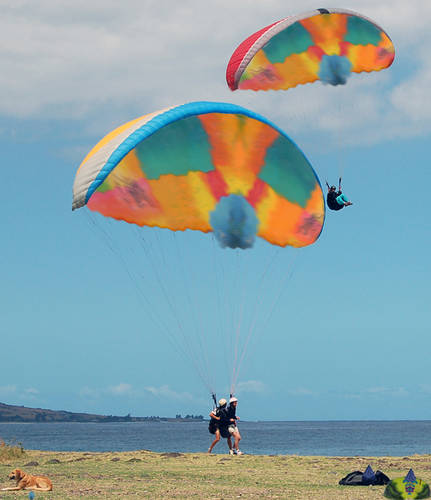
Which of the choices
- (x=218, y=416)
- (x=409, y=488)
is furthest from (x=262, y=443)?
(x=409, y=488)

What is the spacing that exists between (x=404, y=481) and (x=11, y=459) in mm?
10239

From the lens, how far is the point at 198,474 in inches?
532

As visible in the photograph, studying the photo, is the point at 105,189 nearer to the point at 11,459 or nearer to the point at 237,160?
the point at 237,160

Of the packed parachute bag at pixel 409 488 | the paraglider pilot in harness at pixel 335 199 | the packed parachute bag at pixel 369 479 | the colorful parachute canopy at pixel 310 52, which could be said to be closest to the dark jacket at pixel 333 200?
the paraglider pilot in harness at pixel 335 199

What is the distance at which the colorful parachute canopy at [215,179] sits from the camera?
14500 mm

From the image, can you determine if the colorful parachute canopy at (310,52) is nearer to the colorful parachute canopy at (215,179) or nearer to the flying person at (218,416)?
the colorful parachute canopy at (215,179)

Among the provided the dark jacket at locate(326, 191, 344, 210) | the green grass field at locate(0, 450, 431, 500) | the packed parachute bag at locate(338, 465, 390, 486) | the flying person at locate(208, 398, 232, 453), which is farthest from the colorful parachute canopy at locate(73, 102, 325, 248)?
the packed parachute bag at locate(338, 465, 390, 486)

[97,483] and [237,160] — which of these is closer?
[97,483]

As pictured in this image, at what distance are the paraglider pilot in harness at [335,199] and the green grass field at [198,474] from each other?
5.33 metres

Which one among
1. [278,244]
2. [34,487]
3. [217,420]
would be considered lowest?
[34,487]

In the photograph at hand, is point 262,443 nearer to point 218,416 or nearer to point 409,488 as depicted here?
point 218,416

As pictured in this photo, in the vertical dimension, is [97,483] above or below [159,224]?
below

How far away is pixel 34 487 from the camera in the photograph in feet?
36.9

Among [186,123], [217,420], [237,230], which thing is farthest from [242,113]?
[217,420]
